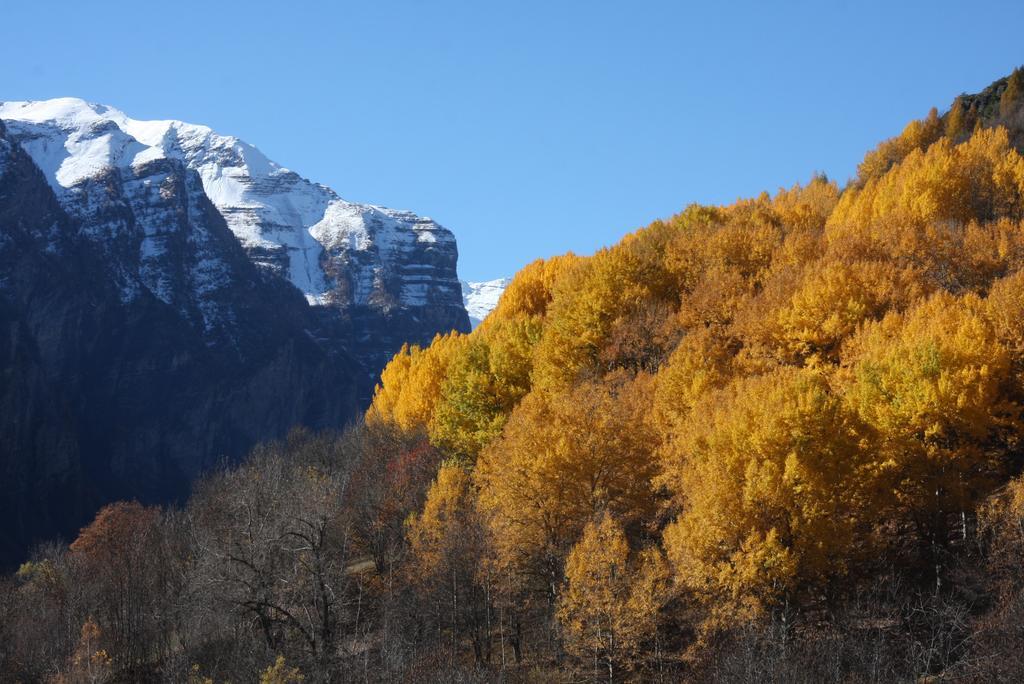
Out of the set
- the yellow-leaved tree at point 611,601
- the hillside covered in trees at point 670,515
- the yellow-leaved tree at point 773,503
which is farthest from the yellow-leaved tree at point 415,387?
the yellow-leaved tree at point 773,503

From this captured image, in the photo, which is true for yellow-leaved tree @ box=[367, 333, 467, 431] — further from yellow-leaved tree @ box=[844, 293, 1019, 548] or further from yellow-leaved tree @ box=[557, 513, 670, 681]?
yellow-leaved tree @ box=[844, 293, 1019, 548]

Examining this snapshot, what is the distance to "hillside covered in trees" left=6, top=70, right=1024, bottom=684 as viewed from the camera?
1523 inches

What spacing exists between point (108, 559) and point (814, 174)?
98020 mm

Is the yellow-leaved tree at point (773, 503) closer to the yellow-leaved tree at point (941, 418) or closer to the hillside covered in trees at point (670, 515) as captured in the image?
the hillside covered in trees at point (670, 515)

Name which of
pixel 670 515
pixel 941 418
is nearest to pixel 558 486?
pixel 670 515

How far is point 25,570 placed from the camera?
404 feet

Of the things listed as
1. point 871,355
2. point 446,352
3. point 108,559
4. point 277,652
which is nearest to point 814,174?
point 446,352

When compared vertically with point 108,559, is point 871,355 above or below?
above

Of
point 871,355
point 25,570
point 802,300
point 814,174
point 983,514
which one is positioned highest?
point 814,174

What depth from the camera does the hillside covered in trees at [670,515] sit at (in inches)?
1523

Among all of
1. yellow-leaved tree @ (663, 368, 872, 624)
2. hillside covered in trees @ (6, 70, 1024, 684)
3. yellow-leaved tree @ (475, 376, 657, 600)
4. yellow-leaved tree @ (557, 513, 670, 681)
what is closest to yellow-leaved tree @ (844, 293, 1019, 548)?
hillside covered in trees @ (6, 70, 1024, 684)

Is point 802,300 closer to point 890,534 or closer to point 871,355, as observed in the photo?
point 871,355

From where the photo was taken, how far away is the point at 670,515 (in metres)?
49.4

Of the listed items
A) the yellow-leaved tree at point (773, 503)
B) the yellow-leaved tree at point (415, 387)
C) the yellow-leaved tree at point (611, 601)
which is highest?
the yellow-leaved tree at point (415, 387)
